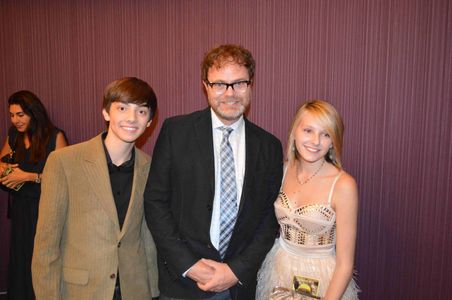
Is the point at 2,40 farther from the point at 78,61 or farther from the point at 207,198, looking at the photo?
the point at 207,198

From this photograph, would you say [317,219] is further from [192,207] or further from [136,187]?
[136,187]

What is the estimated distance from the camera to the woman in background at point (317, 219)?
191 cm

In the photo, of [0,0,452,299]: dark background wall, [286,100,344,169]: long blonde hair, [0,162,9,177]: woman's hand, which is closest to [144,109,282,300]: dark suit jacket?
[286,100,344,169]: long blonde hair

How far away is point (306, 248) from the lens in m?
2.00

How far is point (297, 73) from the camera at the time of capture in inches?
113

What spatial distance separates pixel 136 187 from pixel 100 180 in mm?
185

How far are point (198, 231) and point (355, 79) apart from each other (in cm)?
166

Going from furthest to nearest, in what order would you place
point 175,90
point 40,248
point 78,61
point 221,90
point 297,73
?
1. point 78,61
2. point 175,90
3. point 297,73
4. point 221,90
5. point 40,248

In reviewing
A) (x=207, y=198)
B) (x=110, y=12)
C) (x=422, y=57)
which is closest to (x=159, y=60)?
(x=110, y=12)

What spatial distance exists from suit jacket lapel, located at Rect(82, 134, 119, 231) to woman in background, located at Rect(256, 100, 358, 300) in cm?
87

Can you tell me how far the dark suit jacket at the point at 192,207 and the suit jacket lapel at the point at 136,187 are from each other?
44mm

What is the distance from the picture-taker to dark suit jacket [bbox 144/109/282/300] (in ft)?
6.06

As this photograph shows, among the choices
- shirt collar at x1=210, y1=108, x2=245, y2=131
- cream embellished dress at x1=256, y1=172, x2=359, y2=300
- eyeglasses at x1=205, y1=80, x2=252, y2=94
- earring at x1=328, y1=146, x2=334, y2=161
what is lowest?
cream embellished dress at x1=256, y1=172, x2=359, y2=300

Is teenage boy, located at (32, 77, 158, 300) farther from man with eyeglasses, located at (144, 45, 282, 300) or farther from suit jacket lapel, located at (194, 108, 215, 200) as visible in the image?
suit jacket lapel, located at (194, 108, 215, 200)
